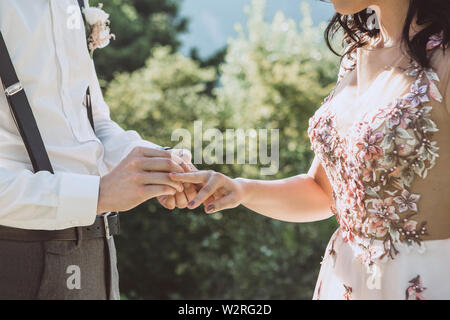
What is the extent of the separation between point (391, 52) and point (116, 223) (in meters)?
1.22

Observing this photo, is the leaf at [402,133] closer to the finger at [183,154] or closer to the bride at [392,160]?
the bride at [392,160]

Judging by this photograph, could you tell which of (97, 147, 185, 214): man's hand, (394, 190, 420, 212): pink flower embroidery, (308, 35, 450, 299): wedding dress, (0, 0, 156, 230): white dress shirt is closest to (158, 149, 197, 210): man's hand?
(0, 0, 156, 230): white dress shirt

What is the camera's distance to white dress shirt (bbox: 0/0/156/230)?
6.03 feet

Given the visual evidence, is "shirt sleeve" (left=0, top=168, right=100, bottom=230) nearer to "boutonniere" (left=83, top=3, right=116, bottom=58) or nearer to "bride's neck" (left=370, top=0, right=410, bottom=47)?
"boutonniere" (left=83, top=3, right=116, bottom=58)

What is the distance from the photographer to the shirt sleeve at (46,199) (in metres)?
1.81

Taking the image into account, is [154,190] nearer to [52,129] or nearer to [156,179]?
[156,179]

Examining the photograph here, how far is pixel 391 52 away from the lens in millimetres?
2105

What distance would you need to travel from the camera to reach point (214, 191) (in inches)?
91.9

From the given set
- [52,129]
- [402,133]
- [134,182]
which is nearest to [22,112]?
[52,129]

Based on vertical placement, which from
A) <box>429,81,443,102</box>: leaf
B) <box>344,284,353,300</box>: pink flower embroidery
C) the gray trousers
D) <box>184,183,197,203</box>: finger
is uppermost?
<box>429,81,443,102</box>: leaf

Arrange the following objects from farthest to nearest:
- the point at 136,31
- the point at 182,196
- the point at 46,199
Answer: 1. the point at 136,31
2. the point at 182,196
3. the point at 46,199

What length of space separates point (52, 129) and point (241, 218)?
3.02 m
